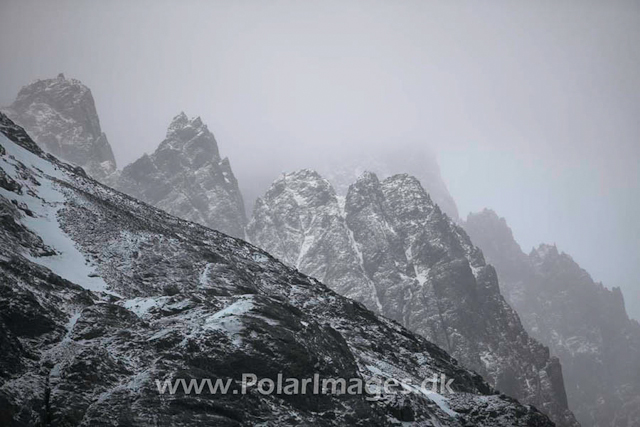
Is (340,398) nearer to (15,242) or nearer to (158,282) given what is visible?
(158,282)

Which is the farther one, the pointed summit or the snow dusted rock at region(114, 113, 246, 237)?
the pointed summit

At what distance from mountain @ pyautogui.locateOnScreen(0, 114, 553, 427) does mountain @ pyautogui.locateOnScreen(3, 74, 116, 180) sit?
115 metres

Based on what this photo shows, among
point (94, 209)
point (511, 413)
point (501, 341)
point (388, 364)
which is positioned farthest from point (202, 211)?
point (511, 413)

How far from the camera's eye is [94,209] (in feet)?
174

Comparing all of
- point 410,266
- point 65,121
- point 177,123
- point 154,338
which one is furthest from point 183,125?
point 154,338

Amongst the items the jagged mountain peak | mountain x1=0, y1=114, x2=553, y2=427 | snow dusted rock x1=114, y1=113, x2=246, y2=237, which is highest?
the jagged mountain peak

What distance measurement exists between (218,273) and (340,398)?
921 inches

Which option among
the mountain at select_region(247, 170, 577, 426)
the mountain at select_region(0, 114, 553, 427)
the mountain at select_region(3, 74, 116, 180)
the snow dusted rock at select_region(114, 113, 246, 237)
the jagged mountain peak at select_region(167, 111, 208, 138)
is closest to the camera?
the mountain at select_region(0, 114, 553, 427)

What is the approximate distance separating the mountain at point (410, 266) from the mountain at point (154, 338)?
2244 inches

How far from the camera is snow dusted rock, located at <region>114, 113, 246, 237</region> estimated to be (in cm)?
16425

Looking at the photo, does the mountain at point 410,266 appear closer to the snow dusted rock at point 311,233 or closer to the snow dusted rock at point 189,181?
the snow dusted rock at point 311,233

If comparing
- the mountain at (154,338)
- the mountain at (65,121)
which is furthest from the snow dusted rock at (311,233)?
the mountain at (154,338)

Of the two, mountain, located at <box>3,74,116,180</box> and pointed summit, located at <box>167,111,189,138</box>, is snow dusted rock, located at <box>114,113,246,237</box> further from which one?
mountain, located at <box>3,74,116,180</box>

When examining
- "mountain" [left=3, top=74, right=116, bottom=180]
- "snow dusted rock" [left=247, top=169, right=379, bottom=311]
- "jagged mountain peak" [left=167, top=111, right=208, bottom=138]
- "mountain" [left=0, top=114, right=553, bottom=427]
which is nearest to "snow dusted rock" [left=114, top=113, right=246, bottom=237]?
"jagged mountain peak" [left=167, top=111, right=208, bottom=138]
